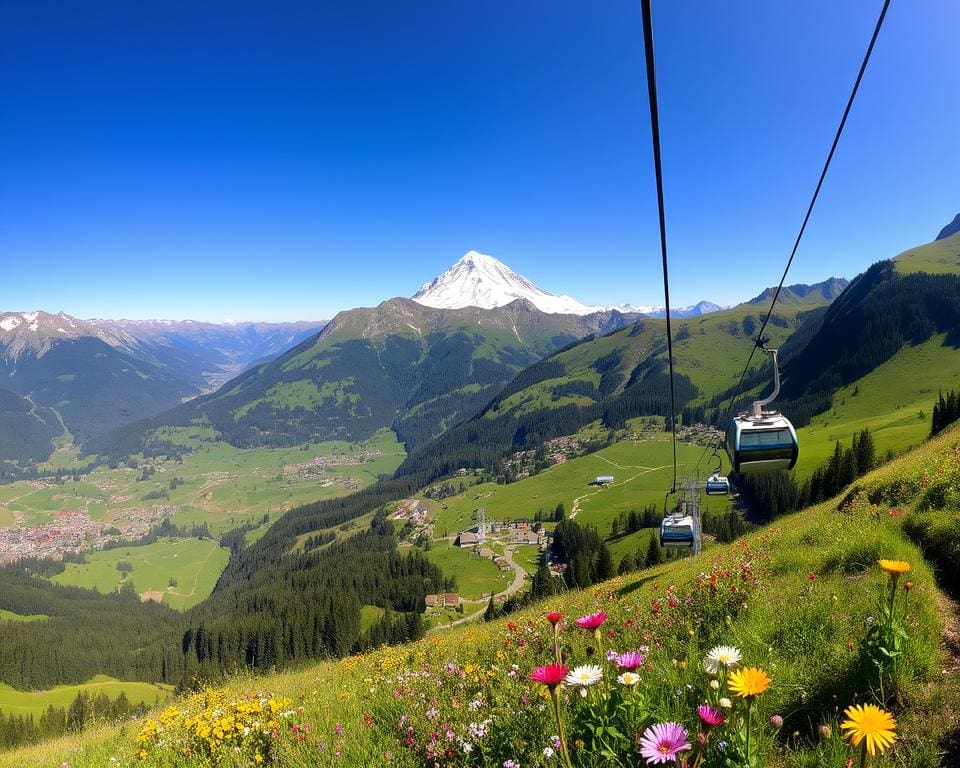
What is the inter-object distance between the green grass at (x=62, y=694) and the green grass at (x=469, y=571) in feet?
218

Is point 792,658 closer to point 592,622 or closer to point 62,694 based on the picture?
point 592,622

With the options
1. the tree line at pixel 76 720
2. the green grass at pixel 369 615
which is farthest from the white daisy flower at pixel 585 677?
the green grass at pixel 369 615

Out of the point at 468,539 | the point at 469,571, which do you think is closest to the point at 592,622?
the point at 469,571

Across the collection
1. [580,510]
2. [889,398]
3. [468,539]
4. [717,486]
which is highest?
[717,486]

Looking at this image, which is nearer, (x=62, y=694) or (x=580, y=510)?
(x=62, y=694)

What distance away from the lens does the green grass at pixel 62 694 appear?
87.3 metres

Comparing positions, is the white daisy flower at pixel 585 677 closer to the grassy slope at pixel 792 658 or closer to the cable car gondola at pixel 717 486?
the grassy slope at pixel 792 658

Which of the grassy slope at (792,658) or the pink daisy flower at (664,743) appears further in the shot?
the grassy slope at (792,658)

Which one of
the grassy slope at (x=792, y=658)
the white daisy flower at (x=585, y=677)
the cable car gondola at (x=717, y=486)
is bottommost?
the cable car gondola at (x=717, y=486)

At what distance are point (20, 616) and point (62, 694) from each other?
314ft

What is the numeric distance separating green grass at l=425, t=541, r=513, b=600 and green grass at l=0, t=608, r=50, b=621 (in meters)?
138

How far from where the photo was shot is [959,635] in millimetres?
4891

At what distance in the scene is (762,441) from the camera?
14.6 m

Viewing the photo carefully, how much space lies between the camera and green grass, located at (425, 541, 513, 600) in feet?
399
